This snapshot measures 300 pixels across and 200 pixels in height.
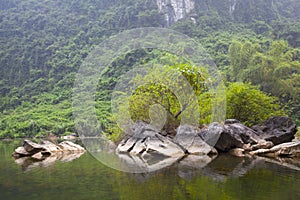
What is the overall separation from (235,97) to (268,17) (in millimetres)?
63245

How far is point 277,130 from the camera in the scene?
1844cm

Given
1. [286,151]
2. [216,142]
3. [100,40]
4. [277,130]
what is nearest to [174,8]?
[100,40]

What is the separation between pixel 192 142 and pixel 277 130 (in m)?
4.89

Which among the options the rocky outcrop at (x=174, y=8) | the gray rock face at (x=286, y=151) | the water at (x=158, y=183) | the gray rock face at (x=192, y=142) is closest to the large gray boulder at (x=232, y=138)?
the gray rock face at (x=192, y=142)

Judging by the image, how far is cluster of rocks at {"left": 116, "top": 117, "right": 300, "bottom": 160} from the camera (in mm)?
16078

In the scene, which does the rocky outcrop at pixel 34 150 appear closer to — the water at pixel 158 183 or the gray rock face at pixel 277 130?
the water at pixel 158 183

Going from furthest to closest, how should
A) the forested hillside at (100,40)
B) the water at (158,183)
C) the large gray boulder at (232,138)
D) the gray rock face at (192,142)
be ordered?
the forested hillside at (100,40)
the large gray boulder at (232,138)
the gray rock face at (192,142)
the water at (158,183)

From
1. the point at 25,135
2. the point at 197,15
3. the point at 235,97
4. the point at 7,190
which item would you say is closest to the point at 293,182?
the point at 7,190

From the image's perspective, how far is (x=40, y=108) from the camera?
5581cm

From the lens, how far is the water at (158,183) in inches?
306

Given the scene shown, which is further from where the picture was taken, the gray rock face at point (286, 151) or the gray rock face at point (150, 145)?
the gray rock face at point (150, 145)

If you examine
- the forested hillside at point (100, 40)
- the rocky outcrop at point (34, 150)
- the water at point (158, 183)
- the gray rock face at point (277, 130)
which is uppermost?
the forested hillside at point (100, 40)

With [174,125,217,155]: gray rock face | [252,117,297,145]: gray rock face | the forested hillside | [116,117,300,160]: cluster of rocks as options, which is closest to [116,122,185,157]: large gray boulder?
[116,117,300,160]: cluster of rocks

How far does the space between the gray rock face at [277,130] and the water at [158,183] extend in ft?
18.4
